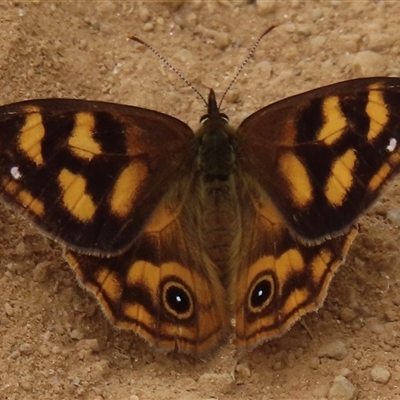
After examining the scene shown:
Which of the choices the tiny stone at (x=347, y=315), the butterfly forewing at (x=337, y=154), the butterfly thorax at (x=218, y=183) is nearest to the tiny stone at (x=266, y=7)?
the butterfly thorax at (x=218, y=183)

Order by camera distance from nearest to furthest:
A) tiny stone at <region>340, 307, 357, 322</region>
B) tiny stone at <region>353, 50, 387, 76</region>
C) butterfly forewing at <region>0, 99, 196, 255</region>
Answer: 1. butterfly forewing at <region>0, 99, 196, 255</region>
2. tiny stone at <region>340, 307, 357, 322</region>
3. tiny stone at <region>353, 50, 387, 76</region>

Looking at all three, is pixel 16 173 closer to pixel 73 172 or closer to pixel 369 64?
pixel 73 172

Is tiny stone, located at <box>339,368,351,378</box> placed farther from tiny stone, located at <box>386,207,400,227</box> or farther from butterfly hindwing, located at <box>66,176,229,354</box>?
tiny stone, located at <box>386,207,400,227</box>

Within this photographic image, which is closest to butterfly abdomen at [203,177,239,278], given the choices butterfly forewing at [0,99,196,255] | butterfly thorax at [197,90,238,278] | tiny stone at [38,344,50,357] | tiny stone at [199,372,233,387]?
butterfly thorax at [197,90,238,278]

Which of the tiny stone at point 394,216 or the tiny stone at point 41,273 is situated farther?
the tiny stone at point 394,216

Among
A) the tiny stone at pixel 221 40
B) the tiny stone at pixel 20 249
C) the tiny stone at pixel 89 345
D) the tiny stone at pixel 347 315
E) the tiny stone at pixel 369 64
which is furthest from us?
the tiny stone at pixel 221 40

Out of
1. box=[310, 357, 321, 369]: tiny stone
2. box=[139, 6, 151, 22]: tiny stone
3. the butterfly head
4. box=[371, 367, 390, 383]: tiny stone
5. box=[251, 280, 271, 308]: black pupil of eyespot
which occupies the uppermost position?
the butterfly head

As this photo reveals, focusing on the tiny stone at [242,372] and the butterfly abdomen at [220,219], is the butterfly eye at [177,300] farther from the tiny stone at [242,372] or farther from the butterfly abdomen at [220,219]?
the tiny stone at [242,372]
